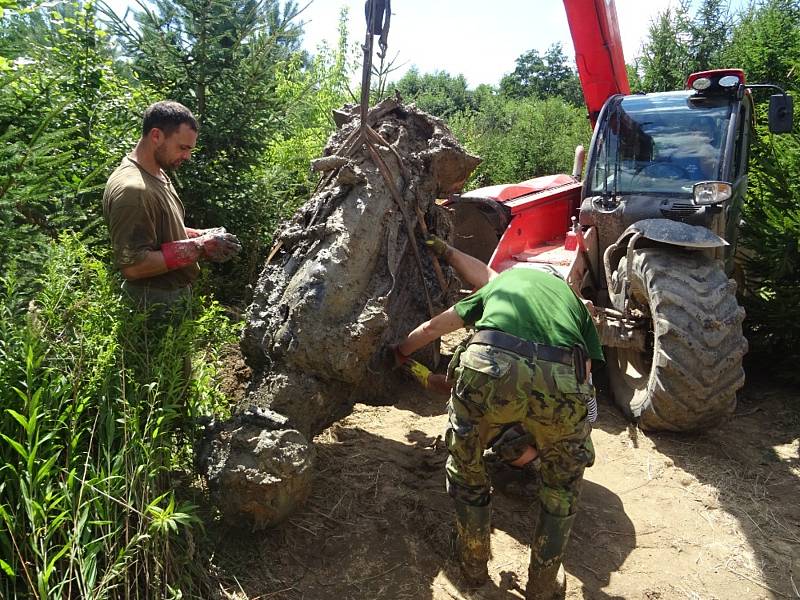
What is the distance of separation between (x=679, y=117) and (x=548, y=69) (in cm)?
3475

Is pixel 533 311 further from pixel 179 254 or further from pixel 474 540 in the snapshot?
pixel 179 254

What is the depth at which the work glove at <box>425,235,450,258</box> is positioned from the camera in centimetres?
368

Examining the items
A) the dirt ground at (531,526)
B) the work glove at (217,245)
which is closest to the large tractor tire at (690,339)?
the dirt ground at (531,526)

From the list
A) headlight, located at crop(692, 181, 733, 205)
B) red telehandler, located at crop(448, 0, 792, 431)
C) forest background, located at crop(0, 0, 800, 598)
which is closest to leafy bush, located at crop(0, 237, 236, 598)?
forest background, located at crop(0, 0, 800, 598)

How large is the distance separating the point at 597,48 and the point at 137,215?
4757mm

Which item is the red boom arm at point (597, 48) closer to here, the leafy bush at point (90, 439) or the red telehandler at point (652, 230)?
the red telehandler at point (652, 230)

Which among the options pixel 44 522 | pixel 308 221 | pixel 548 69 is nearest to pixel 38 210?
pixel 308 221

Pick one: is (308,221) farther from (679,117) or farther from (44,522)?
(679,117)

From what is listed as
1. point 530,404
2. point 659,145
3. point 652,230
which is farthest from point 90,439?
point 659,145

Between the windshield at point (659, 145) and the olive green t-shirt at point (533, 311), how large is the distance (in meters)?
2.22

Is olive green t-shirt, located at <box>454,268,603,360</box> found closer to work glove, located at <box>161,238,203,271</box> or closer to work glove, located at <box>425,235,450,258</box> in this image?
work glove, located at <box>425,235,450,258</box>

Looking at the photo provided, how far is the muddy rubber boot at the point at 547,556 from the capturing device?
2723 millimetres

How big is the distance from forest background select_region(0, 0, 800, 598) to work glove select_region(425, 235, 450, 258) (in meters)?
1.15

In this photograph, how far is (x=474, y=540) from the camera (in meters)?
2.80
